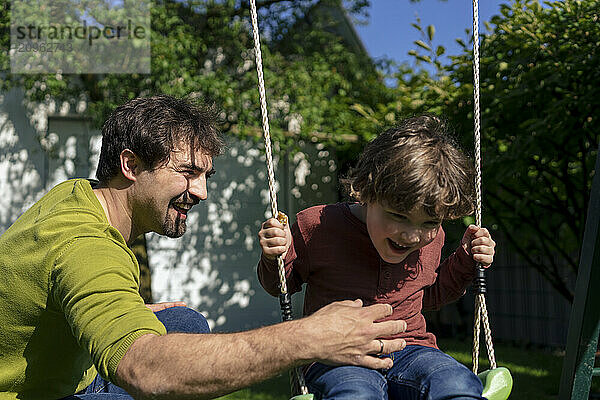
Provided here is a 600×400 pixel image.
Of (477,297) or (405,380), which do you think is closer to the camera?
(405,380)

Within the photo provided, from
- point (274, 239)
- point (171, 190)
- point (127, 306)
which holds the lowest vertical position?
point (127, 306)

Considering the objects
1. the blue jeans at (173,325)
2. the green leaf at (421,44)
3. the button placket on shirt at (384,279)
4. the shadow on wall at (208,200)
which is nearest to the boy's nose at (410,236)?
the button placket on shirt at (384,279)

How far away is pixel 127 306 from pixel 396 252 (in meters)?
0.85

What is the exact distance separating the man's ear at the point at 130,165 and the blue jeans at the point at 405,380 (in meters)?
0.77

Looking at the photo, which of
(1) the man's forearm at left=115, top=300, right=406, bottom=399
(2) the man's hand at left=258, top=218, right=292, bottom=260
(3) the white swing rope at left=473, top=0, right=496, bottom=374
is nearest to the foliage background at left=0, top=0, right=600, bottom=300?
(3) the white swing rope at left=473, top=0, right=496, bottom=374

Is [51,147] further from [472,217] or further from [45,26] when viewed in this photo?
[472,217]

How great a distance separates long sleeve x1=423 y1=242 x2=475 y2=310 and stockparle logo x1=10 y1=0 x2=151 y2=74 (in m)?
4.39

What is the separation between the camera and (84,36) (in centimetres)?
584

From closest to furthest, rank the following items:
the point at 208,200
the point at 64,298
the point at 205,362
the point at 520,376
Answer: the point at 205,362
the point at 64,298
the point at 520,376
the point at 208,200

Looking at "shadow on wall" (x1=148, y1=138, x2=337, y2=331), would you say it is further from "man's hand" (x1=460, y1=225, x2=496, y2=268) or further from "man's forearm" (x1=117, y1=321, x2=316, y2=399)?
"man's forearm" (x1=117, y1=321, x2=316, y2=399)

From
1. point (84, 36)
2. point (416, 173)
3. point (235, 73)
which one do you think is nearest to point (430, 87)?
point (235, 73)

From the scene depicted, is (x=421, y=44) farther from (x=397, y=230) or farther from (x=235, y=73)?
(x=397, y=230)

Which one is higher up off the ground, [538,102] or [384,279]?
[538,102]

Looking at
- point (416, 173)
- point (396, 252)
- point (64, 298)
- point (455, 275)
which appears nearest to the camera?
point (64, 298)
